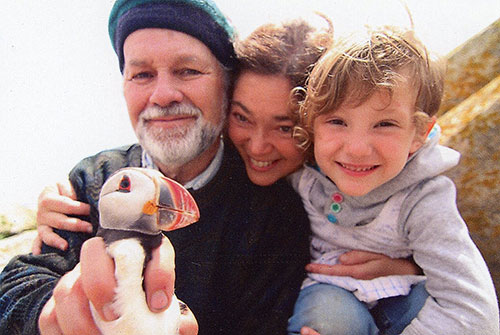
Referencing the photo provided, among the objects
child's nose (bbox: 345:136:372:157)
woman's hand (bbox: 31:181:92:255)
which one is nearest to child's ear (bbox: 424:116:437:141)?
child's nose (bbox: 345:136:372:157)

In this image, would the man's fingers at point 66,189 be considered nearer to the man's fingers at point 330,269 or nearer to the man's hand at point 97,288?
the man's hand at point 97,288

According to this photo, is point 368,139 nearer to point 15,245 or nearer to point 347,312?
point 347,312

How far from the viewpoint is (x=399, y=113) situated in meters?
1.93

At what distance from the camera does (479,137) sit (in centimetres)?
279

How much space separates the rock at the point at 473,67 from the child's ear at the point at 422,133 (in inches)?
59.4

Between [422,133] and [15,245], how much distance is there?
160 inches

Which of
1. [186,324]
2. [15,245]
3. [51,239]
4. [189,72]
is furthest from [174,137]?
[15,245]

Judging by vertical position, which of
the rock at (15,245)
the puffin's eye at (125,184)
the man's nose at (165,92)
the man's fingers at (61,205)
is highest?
the man's nose at (165,92)

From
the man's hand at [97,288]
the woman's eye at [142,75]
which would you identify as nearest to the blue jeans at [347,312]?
the man's hand at [97,288]

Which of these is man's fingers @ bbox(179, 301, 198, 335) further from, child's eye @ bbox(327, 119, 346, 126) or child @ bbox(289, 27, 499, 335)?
child's eye @ bbox(327, 119, 346, 126)

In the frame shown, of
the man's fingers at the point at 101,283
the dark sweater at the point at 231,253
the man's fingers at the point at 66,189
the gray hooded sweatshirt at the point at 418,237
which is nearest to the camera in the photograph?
the man's fingers at the point at 101,283

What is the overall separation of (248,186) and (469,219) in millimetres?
1474

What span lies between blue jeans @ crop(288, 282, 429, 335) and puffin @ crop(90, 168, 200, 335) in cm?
98

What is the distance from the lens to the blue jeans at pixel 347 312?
209 cm
